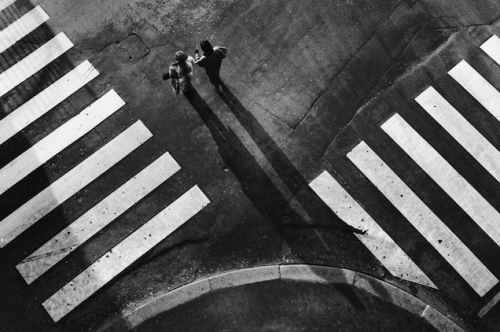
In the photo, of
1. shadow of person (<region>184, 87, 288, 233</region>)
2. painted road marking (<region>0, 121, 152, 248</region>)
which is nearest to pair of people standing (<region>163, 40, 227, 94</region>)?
shadow of person (<region>184, 87, 288, 233</region>)

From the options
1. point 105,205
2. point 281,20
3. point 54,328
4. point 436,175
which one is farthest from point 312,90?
point 54,328

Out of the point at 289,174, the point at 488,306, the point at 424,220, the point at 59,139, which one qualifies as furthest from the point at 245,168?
the point at 488,306

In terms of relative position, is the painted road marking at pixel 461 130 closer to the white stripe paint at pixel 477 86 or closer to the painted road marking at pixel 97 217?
the white stripe paint at pixel 477 86

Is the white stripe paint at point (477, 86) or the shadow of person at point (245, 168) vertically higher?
the shadow of person at point (245, 168)

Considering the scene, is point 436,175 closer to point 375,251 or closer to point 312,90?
point 375,251

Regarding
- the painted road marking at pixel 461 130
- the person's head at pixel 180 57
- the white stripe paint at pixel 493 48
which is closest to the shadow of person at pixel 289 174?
the person's head at pixel 180 57
